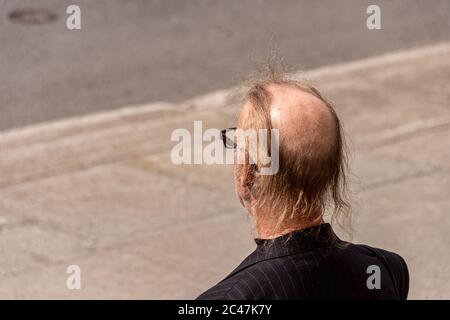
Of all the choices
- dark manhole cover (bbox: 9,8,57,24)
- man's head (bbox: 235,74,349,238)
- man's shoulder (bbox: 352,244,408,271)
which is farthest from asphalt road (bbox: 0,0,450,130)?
man's head (bbox: 235,74,349,238)

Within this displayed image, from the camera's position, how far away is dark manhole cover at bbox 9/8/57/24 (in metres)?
11.9

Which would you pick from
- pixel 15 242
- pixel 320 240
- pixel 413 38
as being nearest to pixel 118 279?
pixel 15 242

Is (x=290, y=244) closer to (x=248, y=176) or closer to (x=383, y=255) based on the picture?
(x=248, y=176)

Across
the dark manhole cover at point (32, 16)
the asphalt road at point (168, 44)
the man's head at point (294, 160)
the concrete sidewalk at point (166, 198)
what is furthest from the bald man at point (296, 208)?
the dark manhole cover at point (32, 16)

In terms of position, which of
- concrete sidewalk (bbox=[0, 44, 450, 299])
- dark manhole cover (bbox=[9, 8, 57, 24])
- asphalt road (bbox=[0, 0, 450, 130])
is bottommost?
concrete sidewalk (bbox=[0, 44, 450, 299])

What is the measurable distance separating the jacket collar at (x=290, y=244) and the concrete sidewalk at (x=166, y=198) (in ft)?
12.1

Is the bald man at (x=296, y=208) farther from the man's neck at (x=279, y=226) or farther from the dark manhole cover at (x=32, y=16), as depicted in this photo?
the dark manhole cover at (x=32, y=16)

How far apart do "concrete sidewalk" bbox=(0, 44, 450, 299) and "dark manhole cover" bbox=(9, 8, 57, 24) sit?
8.89 feet

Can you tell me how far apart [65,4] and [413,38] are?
4162 millimetres

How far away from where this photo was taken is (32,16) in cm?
1204

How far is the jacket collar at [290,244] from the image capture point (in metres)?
2.83

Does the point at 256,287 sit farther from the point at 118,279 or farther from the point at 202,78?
the point at 202,78

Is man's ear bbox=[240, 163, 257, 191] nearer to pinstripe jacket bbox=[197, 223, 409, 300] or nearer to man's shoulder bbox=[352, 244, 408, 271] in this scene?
pinstripe jacket bbox=[197, 223, 409, 300]

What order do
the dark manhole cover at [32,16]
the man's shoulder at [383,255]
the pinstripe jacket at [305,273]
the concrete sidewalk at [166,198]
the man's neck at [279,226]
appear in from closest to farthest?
the pinstripe jacket at [305,273] → the man's neck at [279,226] → the man's shoulder at [383,255] → the concrete sidewalk at [166,198] → the dark manhole cover at [32,16]
